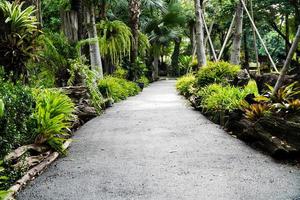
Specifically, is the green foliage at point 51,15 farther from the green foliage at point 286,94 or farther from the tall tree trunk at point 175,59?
the tall tree trunk at point 175,59

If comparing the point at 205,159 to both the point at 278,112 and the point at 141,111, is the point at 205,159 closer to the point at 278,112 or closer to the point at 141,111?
the point at 278,112

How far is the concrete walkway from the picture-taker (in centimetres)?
378

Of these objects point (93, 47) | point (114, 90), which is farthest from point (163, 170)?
point (93, 47)

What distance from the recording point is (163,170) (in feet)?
15.0

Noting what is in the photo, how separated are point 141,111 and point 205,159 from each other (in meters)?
4.94

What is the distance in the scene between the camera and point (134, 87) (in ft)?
54.1

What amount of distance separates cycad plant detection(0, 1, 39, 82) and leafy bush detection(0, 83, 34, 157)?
162 centimetres

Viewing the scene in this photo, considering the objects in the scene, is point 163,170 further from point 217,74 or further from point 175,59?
point 175,59

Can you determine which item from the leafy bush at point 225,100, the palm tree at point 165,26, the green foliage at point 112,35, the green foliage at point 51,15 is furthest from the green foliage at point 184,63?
the leafy bush at point 225,100

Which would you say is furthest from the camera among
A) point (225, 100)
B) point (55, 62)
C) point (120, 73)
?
point (120, 73)

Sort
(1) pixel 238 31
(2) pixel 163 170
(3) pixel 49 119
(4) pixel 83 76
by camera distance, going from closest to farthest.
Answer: (2) pixel 163 170, (3) pixel 49 119, (4) pixel 83 76, (1) pixel 238 31

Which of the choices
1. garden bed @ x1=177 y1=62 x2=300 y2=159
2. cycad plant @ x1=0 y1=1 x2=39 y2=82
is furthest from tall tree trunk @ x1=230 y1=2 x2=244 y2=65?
cycad plant @ x1=0 y1=1 x2=39 y2=82

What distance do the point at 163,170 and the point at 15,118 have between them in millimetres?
2143

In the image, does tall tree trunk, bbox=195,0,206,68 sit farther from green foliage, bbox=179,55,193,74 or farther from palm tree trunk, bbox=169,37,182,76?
palm tree trunk, bbox=169,37,182,76
